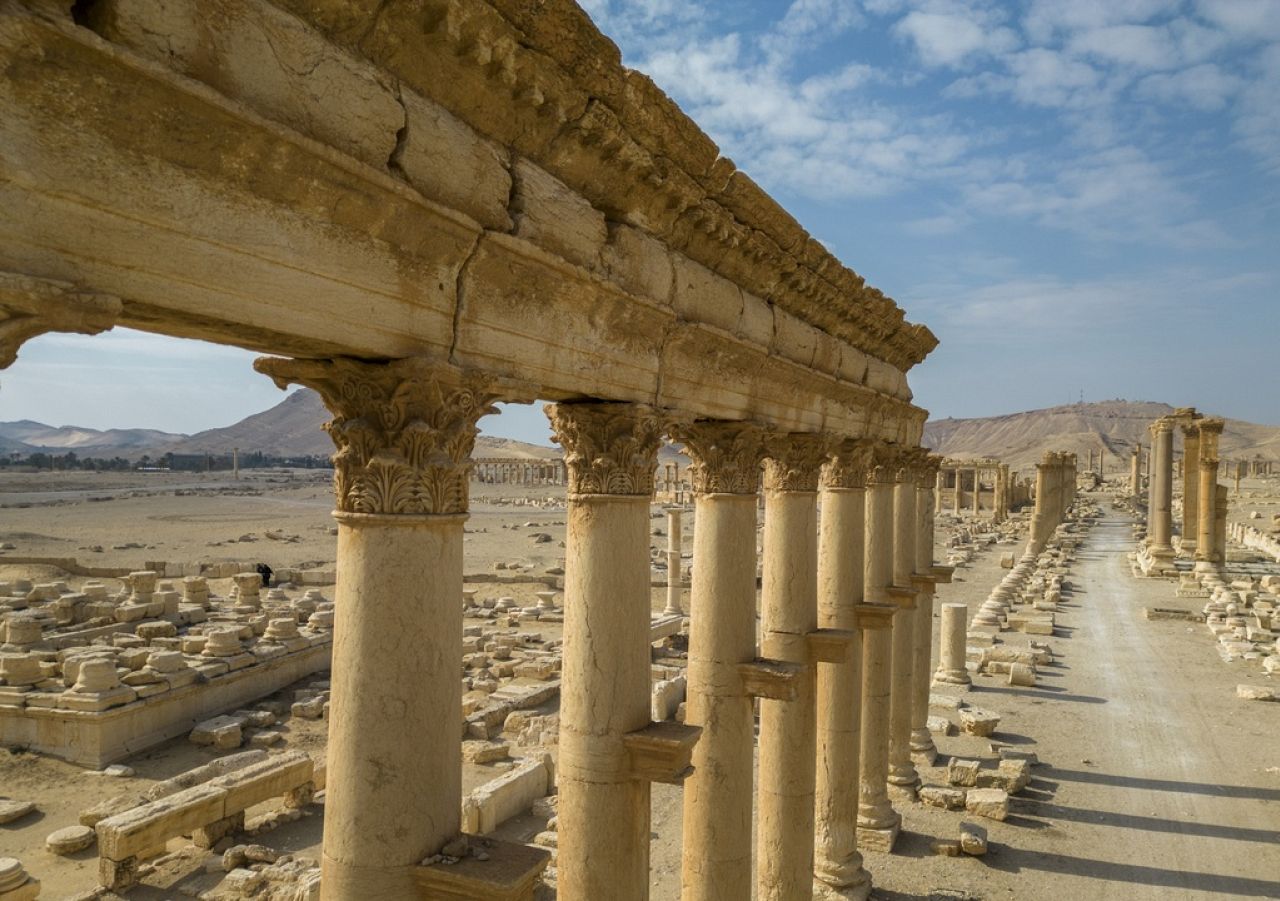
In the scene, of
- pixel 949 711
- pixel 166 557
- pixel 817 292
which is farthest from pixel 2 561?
pixel 817 292

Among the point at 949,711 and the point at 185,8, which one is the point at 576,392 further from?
the point at 949,711

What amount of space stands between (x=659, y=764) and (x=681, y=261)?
135 inches

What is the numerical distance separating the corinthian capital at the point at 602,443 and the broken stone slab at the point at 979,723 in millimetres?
13814

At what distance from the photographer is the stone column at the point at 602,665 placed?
5.57m

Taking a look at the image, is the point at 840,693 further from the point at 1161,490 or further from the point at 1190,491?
the point at 1190,491

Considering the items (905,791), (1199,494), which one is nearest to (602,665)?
(905,791)

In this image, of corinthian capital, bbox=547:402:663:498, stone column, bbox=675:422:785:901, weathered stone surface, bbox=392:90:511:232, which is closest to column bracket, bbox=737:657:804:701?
stone column, bbox=675:422:785:901

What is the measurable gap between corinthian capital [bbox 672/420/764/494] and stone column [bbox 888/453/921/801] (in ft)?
21.4

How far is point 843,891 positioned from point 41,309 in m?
10.3

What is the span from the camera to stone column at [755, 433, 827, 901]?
8.58m

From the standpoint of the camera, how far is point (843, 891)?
1013 cm

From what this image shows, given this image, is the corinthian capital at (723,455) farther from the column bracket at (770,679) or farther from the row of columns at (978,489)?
the row of columns at (978,489)

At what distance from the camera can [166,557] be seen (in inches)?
1569

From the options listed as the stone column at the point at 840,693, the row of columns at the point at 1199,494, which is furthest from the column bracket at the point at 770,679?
the row of columns at the point at 1199,494
